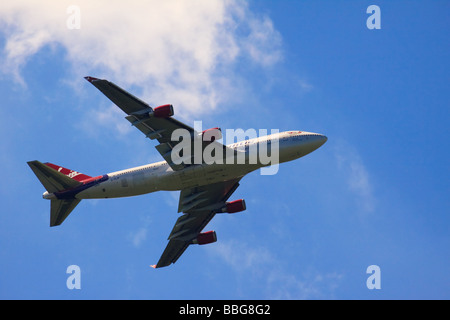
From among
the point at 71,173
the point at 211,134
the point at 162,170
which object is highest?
the point at 211,134

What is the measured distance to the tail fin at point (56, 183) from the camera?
6588cm

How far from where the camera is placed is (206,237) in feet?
245

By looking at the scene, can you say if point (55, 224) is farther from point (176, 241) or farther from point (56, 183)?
point (176, 241)

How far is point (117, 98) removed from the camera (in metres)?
60.2

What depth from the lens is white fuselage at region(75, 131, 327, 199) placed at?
6550cm

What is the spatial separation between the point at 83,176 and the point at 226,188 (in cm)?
1707

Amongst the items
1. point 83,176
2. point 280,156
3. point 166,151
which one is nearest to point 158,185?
point 166,151

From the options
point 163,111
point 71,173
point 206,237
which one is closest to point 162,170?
point 163,111

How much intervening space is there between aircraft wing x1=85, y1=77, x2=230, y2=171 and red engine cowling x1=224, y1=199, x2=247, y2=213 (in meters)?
9.52

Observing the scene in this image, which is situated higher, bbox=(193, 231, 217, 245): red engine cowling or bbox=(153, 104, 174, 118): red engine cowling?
bbox=(153, 104, 174, 118): red engine cowling

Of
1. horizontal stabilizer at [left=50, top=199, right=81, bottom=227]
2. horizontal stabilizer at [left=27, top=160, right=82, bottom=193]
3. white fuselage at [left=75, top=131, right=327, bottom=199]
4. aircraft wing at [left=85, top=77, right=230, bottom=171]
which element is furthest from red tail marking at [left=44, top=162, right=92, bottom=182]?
aircraft wing at [left=85, top=77, right=230, bottom=171]

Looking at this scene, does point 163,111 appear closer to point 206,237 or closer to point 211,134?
point 211,134

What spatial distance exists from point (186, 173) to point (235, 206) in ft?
32.0

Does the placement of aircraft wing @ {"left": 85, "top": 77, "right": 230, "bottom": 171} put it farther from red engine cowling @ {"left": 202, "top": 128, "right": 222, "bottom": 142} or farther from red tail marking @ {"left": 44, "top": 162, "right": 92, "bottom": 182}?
red tail marking @ {"left": 44, "top": 162, "right": 92, "bottom": 182}
